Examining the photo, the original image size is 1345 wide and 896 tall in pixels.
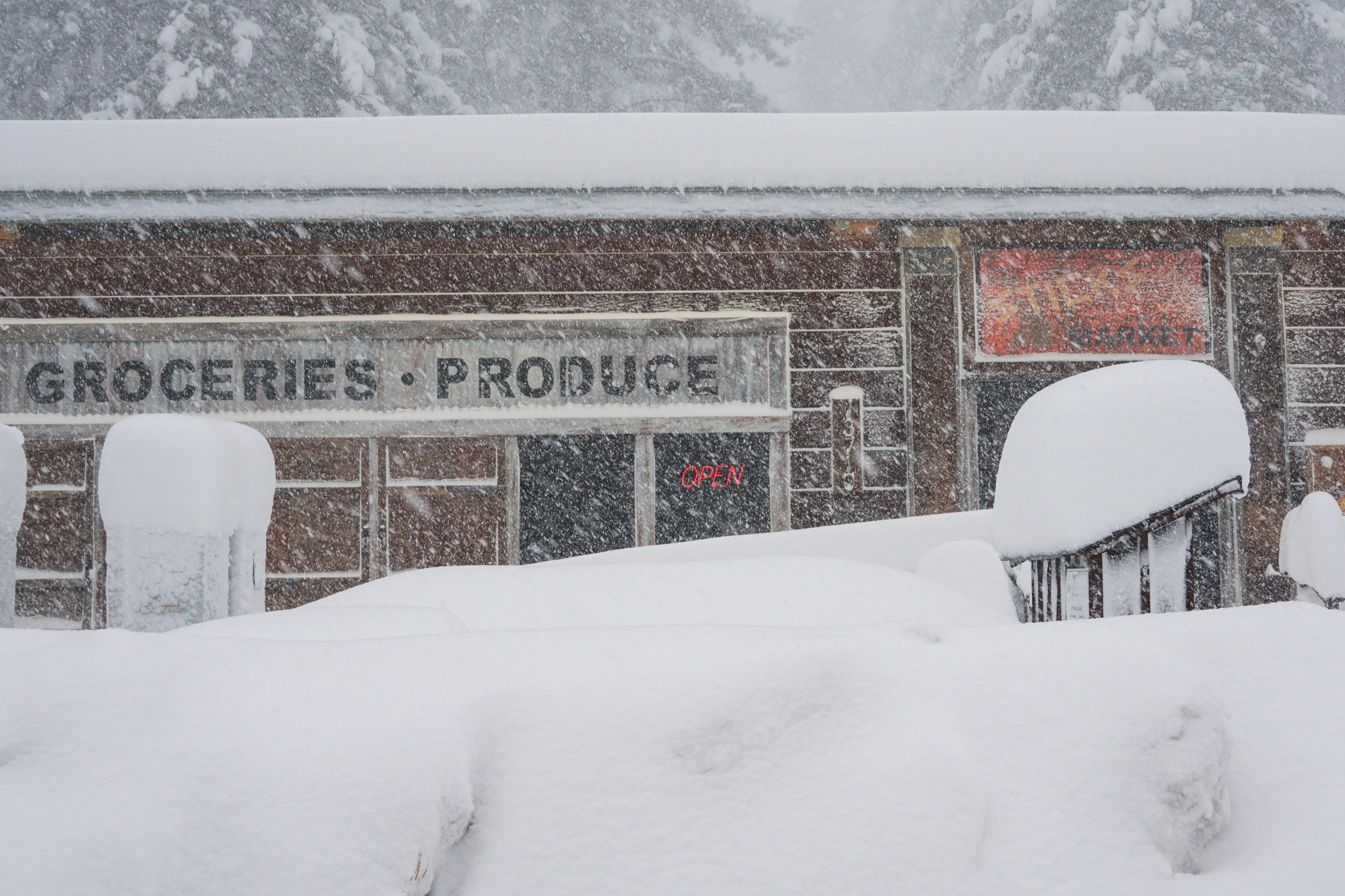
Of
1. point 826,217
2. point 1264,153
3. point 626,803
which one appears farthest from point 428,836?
point 1264,153

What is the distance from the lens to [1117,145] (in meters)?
5.46

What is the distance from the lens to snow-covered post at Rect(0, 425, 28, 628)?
11.1ft

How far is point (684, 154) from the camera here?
541 cm

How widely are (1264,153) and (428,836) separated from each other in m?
6.35

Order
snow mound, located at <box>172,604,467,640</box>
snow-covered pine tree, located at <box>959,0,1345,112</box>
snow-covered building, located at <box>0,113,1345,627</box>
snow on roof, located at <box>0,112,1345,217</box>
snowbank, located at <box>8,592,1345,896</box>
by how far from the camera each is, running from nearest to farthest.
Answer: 1. snowbank, located at <box>8,592,1345,896</box>
2. snow mound, located at <box>172,604,467,640</box>
3. snow on roof, located at <box>0,112,1345,217</box>
4. snow-covered building, located at <box>0,113,1345,627</box>
5. snow-covered pine tree, located at <box>959,0,1345,112</box>

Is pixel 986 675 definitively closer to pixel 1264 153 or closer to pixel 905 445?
pixel 905 445

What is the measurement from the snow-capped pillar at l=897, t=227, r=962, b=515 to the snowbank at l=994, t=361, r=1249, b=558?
3275mm

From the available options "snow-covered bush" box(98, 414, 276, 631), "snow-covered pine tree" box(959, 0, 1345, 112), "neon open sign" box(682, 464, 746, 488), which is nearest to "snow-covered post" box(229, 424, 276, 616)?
"snow-covered bush" box(98, 414, 276, 631)

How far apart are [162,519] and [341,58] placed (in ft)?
44.1

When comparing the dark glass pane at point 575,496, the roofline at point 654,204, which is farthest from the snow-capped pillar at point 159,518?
the dark glass pane at point 575,496

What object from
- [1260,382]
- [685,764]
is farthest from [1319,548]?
[685,764]

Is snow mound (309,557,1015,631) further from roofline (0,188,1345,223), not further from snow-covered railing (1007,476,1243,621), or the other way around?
roofline (0,188,1345,223)

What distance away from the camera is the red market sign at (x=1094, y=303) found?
583 centimetres

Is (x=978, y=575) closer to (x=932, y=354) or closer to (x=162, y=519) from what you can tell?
(x=932, y=354)
